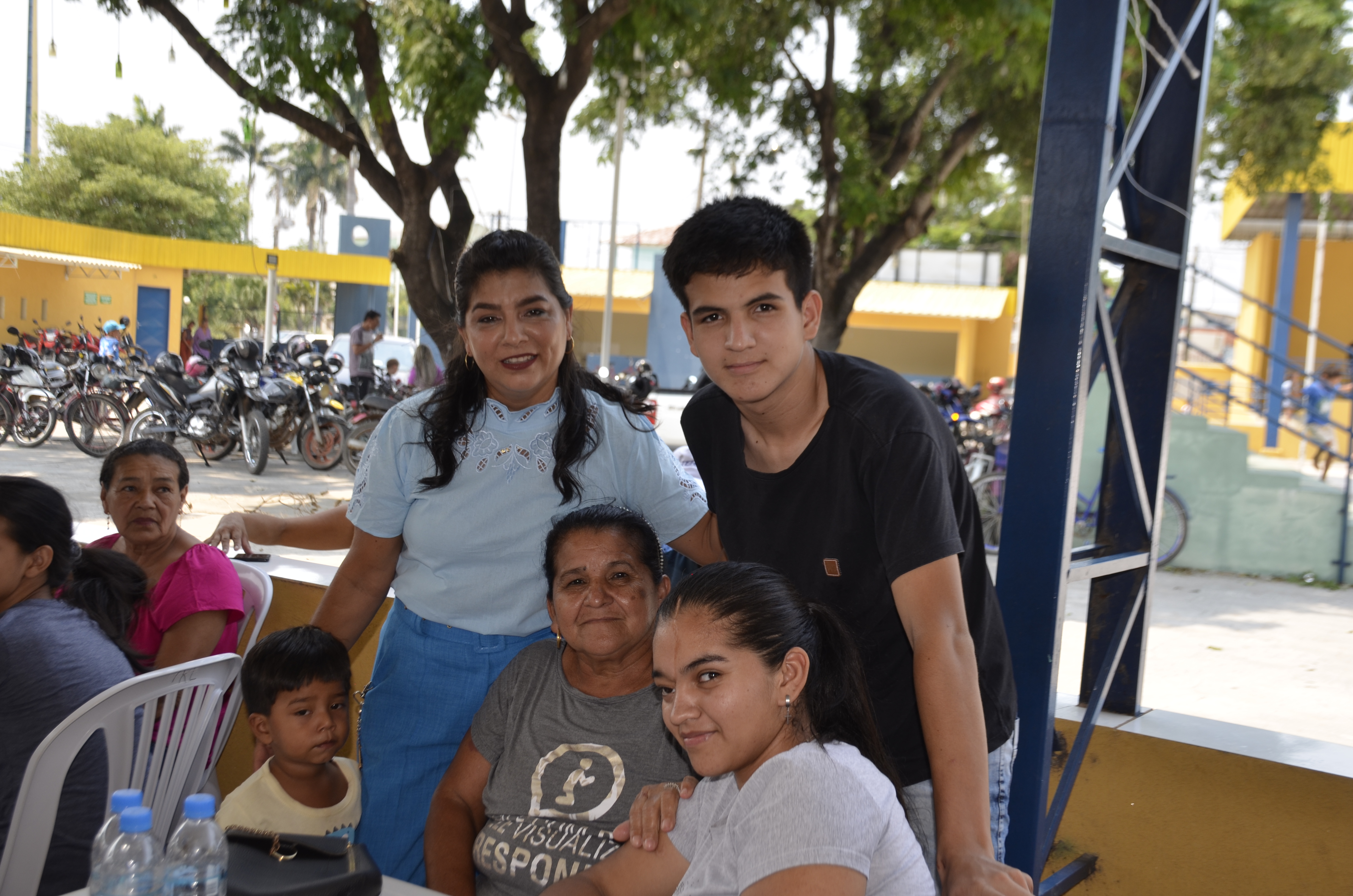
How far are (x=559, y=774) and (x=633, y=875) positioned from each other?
384mm

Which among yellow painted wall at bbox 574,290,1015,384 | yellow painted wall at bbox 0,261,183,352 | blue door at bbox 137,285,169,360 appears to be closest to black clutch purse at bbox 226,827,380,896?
yellow painted wall at bbox 0,261,183,352

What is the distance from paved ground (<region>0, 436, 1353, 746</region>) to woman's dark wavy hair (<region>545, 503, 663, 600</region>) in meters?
2.59

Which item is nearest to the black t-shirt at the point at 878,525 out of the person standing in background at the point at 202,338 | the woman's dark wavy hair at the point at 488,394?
the woman's dark wavy hair at the point at 488,394

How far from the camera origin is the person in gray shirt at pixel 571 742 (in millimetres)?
1932

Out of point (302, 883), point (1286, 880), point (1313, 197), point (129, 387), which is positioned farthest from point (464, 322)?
point (1313, 197)

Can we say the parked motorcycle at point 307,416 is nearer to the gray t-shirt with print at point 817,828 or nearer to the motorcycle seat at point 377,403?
the motorcycle seat at point 377,403

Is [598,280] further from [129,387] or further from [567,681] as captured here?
[567,681]

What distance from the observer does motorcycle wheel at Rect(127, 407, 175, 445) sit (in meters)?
9.80

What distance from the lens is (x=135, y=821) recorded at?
1260mm

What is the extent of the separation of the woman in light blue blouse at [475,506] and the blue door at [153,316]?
22.1 m

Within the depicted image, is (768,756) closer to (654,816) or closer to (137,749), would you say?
(654,816)

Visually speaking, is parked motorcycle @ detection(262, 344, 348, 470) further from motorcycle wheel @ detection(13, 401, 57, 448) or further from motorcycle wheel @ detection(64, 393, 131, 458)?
motorcycle wheel @ detection(13, 401, 57, 448)

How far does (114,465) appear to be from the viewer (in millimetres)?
2736

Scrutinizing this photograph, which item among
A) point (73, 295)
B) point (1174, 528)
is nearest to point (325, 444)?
point (1174, 528)
